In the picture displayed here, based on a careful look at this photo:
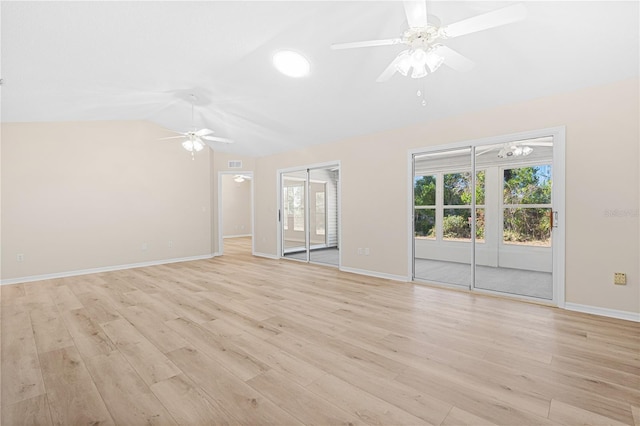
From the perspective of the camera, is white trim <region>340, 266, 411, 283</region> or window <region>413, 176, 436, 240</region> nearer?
white trim <region>340, 266, 411, 283</region>

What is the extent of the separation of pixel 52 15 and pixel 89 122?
368 centimetres

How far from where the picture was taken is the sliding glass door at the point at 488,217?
4656mm

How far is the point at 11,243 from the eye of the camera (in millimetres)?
4949

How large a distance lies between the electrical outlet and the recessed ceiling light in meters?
4.15

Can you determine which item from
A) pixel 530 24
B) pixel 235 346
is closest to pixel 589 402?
pixel 235 346

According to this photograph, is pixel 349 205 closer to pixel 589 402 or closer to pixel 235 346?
pixel 235 346

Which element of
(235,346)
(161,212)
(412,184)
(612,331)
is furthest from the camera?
(161,212)

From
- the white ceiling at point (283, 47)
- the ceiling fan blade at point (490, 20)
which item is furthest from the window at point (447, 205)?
the ceiling fan blade at point (490, 20)

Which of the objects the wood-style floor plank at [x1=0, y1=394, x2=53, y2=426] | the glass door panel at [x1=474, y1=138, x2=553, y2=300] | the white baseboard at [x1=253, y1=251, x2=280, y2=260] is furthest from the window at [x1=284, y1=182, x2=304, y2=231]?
the wood-style floor plank at [x1=0, y1=394, x2=53, y2=426]

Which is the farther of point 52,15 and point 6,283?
point 6,283

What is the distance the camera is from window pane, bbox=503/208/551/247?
515cm

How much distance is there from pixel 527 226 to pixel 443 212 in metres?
1.63

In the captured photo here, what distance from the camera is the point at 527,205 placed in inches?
209

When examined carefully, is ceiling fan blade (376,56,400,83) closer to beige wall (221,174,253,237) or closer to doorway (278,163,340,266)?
doorway (278,163,340,266)
